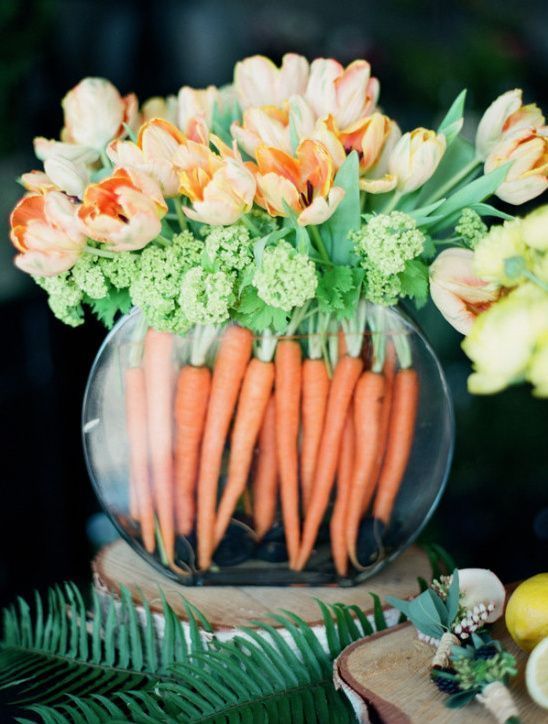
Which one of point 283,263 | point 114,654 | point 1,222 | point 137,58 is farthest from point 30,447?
→ point 283,263

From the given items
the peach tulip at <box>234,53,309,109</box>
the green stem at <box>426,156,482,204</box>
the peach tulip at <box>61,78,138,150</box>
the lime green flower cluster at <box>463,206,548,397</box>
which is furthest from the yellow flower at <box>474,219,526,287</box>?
the peach tulip at <box>61,78,138,150</box>

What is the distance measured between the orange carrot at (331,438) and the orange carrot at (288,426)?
0.05ft

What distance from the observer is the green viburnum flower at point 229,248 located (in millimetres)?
714

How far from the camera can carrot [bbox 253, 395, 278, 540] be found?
0.81 m

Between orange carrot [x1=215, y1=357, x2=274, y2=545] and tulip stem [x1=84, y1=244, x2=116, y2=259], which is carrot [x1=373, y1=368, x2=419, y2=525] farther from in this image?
tulip stem [x1=84, y1=244, x2=116, y2=259]

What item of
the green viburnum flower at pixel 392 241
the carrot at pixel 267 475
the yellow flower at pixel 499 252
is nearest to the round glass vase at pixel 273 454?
the carrot at pixel 267 475

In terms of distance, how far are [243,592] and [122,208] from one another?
0.42m

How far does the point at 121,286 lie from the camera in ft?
2.50

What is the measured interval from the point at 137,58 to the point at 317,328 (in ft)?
5.67

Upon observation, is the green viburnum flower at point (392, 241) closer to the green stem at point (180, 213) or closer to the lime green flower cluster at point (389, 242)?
the lime green flower cluster at point (389, 242)

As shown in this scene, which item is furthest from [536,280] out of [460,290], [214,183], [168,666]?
[168,666]

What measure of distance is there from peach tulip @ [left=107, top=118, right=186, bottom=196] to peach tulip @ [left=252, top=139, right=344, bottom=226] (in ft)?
0.26

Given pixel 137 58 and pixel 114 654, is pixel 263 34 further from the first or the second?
pixel 114 654

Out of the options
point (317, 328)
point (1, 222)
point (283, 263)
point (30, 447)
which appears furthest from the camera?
point (30, 447)
